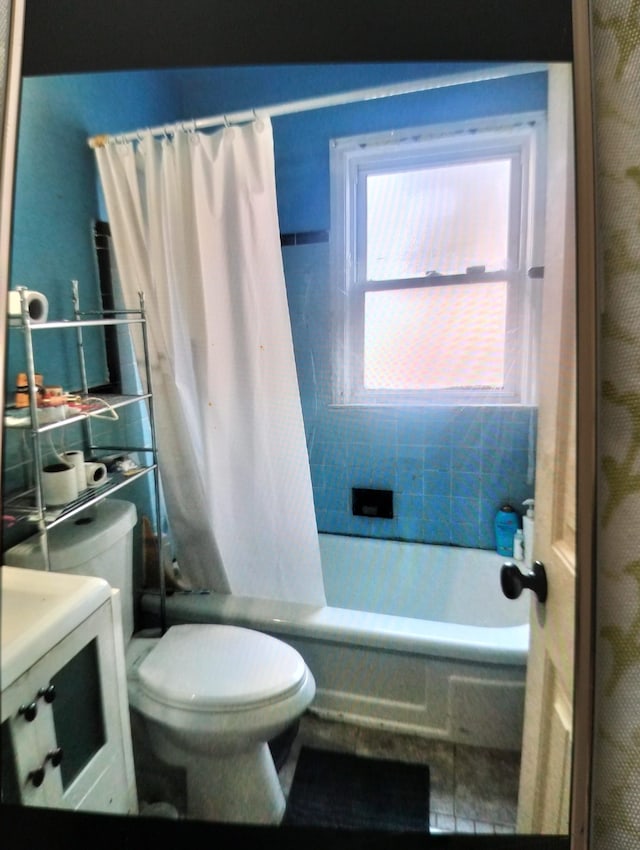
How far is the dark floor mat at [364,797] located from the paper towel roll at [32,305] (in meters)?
0.82

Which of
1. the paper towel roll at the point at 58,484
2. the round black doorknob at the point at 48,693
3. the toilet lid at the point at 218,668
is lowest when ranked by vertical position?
the toilet lid at the point at 218,668

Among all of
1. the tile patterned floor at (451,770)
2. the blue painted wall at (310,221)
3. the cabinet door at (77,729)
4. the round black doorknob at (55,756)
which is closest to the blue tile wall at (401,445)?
the blue painted wall at (310,221)

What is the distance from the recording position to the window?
0.59m

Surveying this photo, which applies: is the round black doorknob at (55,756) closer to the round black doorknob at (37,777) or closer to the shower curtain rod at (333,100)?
the round black doorknob at (37,777)

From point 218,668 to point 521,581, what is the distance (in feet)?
1.70

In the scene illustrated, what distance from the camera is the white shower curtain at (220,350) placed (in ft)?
2.13

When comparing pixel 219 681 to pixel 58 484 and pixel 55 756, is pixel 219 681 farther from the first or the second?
pixel 58 484

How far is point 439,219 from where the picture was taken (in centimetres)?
62

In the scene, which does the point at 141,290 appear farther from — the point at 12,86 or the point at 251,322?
the point at 12,86

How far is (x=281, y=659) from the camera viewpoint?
0.69m

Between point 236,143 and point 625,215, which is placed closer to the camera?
point 625,215

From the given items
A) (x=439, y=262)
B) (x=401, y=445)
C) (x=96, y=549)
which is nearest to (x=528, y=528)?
(x=401, y=445)

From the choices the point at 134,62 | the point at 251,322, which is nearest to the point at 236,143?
the point at 134,62

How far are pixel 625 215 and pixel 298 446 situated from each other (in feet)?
1.89
